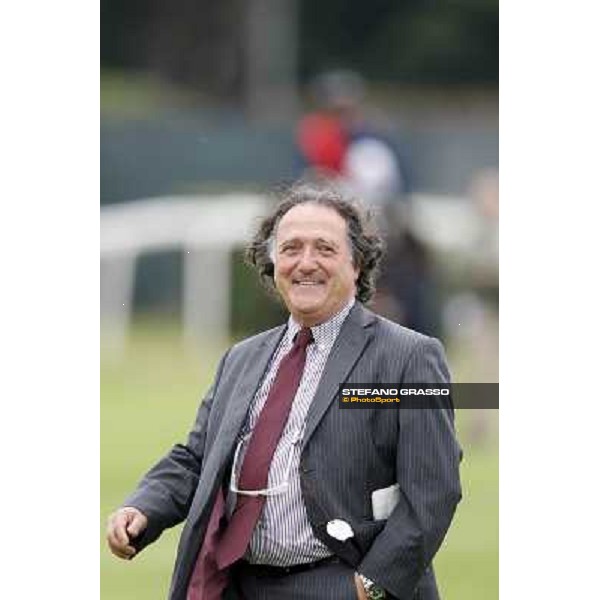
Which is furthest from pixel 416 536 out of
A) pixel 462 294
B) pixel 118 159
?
pixel 118 159

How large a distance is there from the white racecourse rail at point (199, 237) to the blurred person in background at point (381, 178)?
1.10 m

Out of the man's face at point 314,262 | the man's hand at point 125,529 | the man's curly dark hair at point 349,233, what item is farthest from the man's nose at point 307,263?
the man's hand at point 125,529

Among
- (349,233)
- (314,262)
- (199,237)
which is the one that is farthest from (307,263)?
(199,237)

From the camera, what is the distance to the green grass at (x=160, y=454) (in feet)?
20.4

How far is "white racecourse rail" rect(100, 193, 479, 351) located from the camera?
13.8 metres

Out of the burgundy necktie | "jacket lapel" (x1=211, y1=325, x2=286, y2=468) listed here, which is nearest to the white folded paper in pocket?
the burgundy necktie

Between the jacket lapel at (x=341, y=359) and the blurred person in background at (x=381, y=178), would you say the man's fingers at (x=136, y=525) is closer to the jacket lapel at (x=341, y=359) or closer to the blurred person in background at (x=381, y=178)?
the jacket lapel at (x=341, y=359)

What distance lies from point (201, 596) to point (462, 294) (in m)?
9.35

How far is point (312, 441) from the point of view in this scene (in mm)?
3998

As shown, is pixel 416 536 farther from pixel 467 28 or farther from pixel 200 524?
pixel 467 28

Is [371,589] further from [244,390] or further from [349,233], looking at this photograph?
[349,233]

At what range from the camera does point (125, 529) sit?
4.10m

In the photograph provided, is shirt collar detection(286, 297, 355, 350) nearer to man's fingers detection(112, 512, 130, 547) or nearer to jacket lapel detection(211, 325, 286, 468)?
jacket lapel detection(211, 325, 286, 468)

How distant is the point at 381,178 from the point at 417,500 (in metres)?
7.93
